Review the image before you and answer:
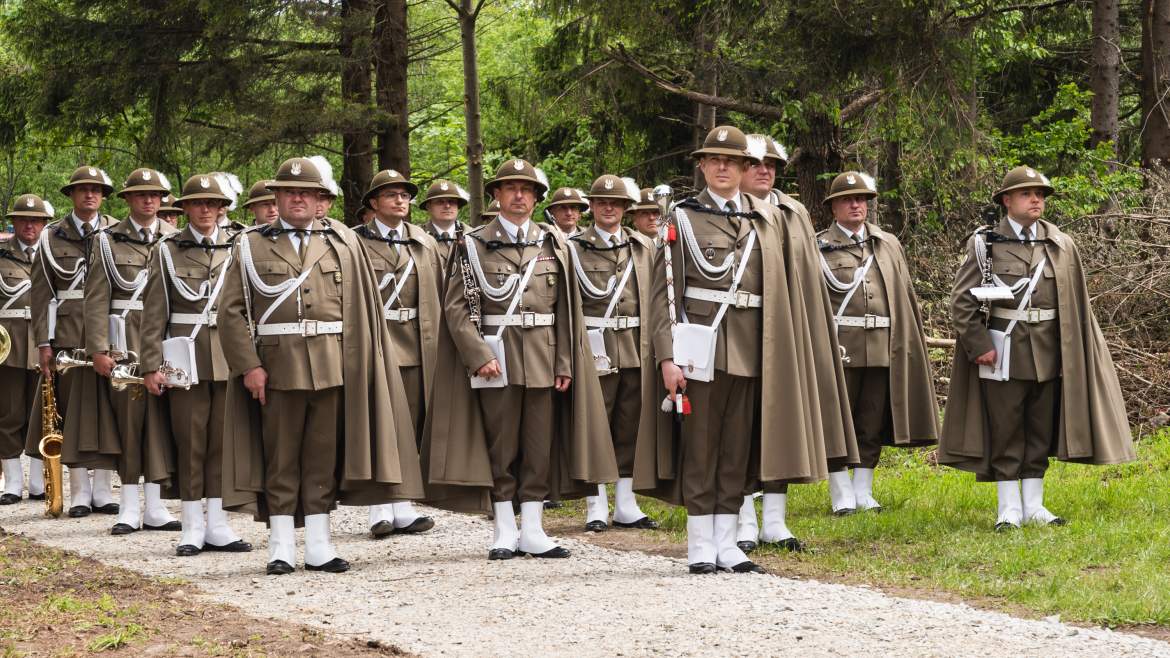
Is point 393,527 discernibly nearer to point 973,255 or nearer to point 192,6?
point 973,255

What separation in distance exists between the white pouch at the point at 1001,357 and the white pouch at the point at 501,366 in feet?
10.2

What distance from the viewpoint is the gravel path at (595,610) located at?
6.12 meters

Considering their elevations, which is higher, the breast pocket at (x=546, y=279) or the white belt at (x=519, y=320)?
the breast pocket at (x=546, y=279)

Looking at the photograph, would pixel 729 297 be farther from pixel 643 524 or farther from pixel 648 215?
pixel 648 215

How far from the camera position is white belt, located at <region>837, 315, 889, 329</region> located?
10.2 m

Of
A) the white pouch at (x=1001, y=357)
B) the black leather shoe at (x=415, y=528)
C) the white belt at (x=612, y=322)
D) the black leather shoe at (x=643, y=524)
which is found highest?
the white belt at (x=612, y=322)

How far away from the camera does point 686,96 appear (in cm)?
1502

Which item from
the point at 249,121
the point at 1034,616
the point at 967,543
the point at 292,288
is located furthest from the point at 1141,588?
the point at 249,121

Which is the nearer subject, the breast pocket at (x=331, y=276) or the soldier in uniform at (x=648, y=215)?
the breast pocket at (x=331, y=276)

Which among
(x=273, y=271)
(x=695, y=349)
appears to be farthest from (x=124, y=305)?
(x=695, y=349)

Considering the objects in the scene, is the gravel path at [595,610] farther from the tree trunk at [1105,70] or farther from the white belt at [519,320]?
the tree trunk at [1105,70]

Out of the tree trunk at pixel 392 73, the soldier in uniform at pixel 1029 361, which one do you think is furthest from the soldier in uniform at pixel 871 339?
the tree trunk at pixel 392 73

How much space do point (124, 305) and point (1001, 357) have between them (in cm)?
597

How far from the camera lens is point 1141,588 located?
6957 mm
